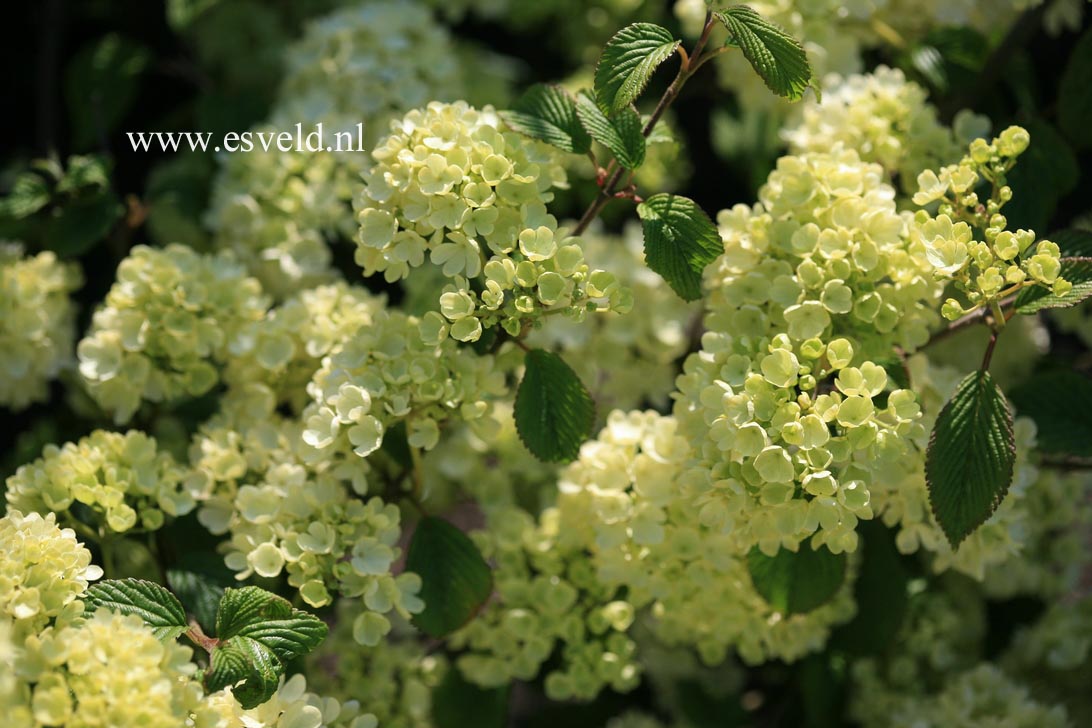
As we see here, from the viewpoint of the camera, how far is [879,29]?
62.1 inches

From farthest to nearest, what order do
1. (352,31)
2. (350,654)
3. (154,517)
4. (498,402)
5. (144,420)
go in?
(352,31), (498,402), (144,420), (350,654), (154,517)

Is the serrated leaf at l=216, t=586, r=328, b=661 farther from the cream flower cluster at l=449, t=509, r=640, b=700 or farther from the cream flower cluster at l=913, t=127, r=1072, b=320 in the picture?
the cream flower cluster at l=913, t=127, r=1072, b=320

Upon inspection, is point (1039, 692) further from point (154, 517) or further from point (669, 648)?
point (154, 517)

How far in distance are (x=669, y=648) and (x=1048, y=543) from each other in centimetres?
56

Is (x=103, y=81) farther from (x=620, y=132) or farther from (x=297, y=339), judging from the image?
(x=620, y=132)

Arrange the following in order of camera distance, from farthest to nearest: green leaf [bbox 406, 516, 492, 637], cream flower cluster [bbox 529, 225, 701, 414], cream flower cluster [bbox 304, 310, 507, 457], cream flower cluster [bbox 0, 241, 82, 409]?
1. cream flower cluster [bbox 529, 225, 701, 414]
2. cream flower cluster [bbox 0, 241, 82, 409]
3. green leaf [bbox 406, 516, 492, 637]
4. cream flower cluster [bbox 304, 310, 507, 457]

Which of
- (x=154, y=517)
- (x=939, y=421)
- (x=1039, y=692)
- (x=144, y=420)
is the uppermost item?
(x=939, y=421)

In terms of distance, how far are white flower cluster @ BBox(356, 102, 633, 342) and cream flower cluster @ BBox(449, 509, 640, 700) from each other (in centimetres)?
33

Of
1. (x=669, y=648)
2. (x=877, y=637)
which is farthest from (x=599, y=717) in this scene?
(x=877, y=637)

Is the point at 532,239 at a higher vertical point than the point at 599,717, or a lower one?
higher

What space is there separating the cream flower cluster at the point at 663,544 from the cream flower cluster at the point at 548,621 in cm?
3

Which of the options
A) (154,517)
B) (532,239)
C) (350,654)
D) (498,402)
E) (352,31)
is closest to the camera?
(532,239)

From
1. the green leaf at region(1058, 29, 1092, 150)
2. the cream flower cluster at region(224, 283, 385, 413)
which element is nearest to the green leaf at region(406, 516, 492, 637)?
the cream flower cluster at region(224, 283, 385, 413)

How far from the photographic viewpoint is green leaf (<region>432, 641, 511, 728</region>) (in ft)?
4.37
